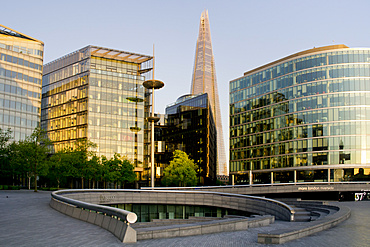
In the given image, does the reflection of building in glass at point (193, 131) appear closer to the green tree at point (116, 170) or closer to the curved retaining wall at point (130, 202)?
the green tree at point (116, 170)

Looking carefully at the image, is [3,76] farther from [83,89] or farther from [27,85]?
[83,89]

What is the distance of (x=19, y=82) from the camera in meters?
85.2

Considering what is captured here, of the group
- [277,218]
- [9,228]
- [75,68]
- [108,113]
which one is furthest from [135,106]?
[9,228]

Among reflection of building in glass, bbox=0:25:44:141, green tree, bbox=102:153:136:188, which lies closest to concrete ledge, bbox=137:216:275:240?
green tree, bbox=102:153:136:188

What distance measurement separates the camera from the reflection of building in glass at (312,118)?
263ft

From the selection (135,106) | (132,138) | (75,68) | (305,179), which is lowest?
(305,179)

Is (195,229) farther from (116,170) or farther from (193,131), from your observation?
(193,131)

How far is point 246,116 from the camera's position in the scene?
328 ft

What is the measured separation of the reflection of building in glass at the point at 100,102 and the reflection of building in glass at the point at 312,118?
30.6 meters

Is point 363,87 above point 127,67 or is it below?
below

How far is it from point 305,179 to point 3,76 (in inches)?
2664

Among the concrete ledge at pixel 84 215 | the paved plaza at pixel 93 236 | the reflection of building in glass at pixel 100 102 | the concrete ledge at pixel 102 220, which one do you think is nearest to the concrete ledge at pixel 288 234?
the paved plaza at pixel 93 236

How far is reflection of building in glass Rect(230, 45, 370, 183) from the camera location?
80250mm

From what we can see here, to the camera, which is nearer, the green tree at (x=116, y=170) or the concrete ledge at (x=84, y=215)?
the concrete ledge at (x=84, y=215)
